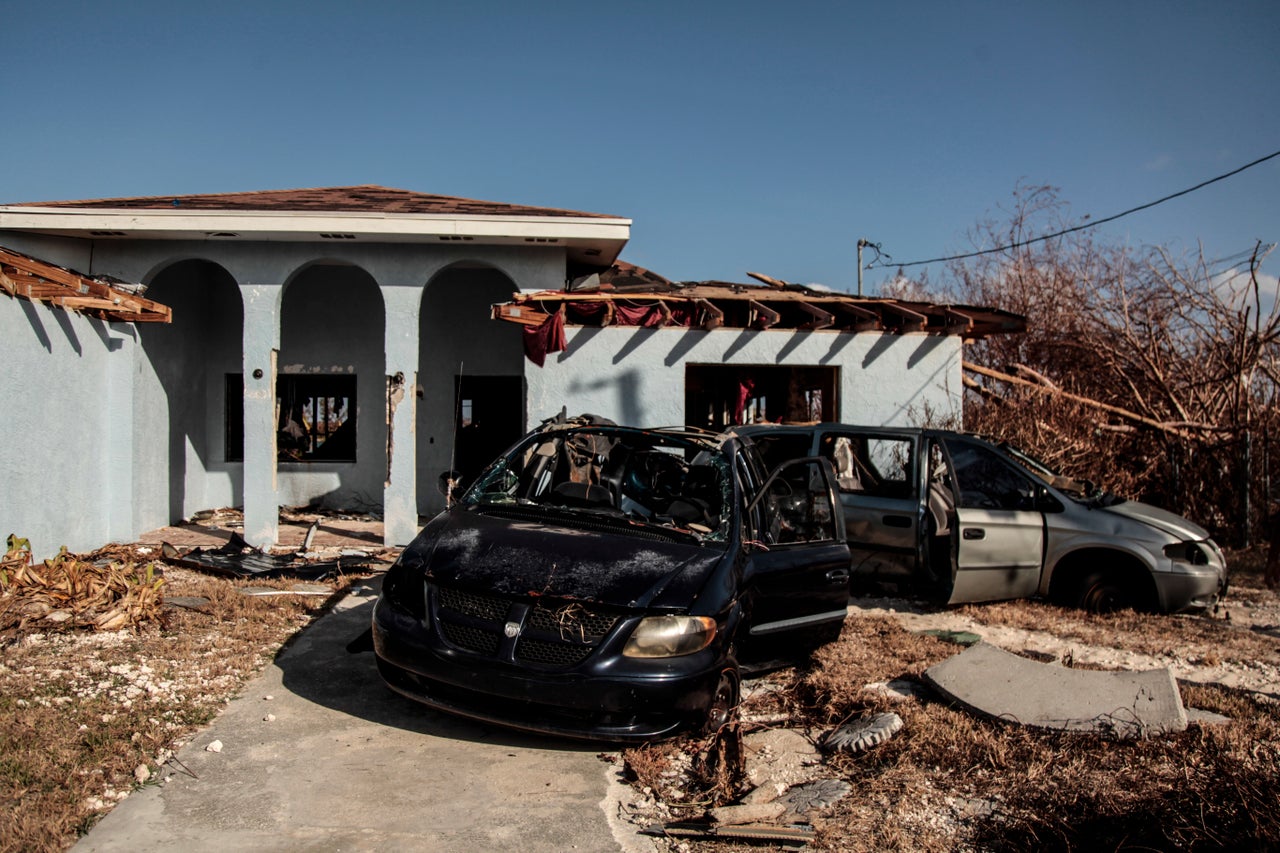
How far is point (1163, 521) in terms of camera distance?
7.96 m

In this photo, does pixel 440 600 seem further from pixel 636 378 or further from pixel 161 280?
pixel 161 280

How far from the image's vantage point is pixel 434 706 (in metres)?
4.29

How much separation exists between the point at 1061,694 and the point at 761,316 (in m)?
7.38

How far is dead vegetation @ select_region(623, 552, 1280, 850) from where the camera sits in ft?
11.3

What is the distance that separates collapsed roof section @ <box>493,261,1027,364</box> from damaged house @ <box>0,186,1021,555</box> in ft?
0.10

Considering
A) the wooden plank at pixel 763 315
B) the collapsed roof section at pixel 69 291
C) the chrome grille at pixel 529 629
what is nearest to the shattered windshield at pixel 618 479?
the chrome grille at pixel 529 629

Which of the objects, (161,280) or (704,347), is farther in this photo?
(161,280)

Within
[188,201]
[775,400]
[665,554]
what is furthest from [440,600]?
[775,400]

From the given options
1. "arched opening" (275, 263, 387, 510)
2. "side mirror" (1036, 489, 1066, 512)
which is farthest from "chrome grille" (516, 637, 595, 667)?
"arched opening" (275, 263, 387, 510)

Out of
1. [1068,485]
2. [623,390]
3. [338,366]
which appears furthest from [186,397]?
[1068,485]

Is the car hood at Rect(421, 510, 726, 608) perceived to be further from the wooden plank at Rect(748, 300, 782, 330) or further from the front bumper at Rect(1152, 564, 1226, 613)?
the wooden plank at Rect(748, 300, 782, 330)

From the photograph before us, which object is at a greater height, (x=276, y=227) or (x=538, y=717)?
(x=276, y=227)

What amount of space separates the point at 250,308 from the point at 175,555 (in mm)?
3401

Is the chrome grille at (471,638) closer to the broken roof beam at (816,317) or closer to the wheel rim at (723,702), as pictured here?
the wheel rim at (723,702)
